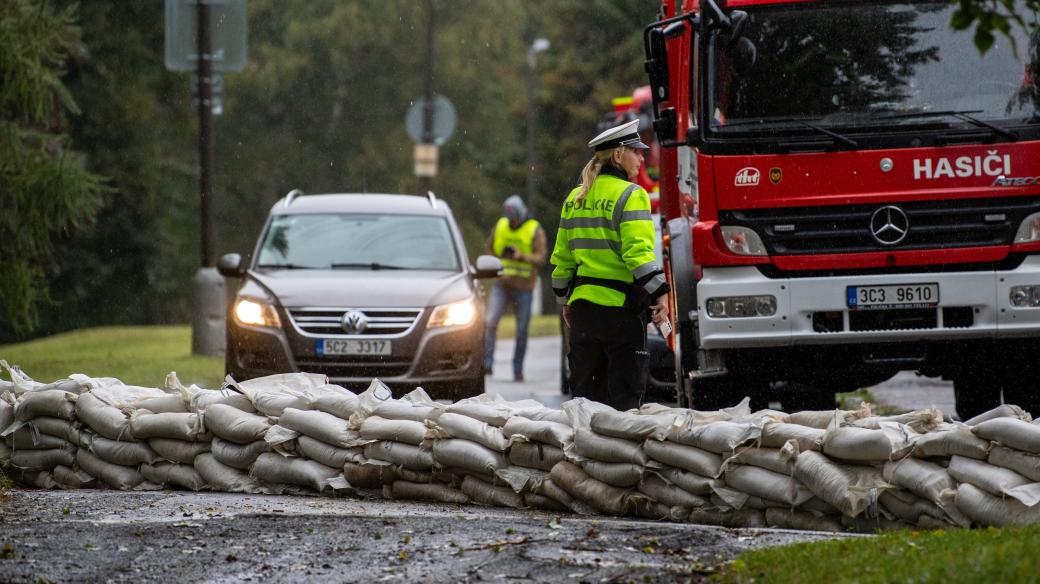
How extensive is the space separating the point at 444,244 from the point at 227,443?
5.33m

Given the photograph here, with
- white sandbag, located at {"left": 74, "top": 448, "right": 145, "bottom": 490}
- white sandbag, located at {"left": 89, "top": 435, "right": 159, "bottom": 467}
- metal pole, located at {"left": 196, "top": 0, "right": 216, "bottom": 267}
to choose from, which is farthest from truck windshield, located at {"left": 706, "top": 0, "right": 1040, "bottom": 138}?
metal pole, located at {"left": 196, "top": 0, "right": 216, "bottom": 267}

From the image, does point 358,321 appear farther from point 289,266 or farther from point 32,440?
point 32,440

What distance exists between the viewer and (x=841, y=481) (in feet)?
23.9

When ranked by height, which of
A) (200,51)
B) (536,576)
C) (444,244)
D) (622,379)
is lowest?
(536,576)

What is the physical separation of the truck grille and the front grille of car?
3104mm

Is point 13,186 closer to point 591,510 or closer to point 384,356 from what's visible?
point 384,356

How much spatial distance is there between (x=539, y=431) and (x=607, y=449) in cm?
40

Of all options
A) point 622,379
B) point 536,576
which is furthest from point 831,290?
point 536,576

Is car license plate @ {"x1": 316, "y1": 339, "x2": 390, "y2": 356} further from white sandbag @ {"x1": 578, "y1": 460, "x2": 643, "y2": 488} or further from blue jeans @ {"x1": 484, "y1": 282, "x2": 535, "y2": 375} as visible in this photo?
blue jeans @ {"x1": 484, "y1": 282, "x2": 535, "y2": 375}

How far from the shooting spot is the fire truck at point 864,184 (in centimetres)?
1011

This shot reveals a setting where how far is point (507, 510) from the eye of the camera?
818cm

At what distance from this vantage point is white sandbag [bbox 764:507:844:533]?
743cm

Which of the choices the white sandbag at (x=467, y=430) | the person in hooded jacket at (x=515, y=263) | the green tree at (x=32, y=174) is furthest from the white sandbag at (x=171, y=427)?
the green tree at (x=32, y=174)

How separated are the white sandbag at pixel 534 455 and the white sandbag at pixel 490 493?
145 mm
